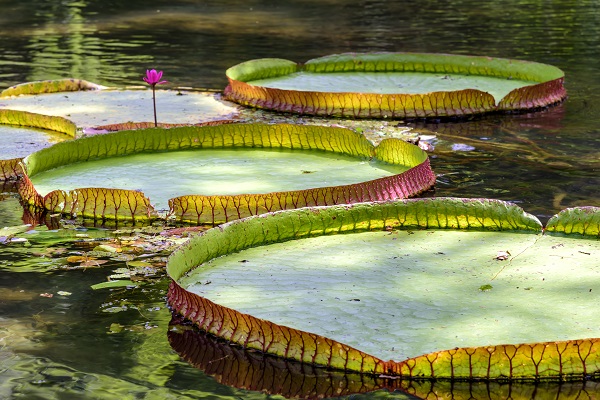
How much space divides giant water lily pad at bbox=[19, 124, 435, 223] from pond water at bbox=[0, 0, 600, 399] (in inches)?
8.0

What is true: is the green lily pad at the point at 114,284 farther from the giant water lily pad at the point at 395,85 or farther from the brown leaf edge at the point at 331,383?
the giant water lily pad at the point at 395,85

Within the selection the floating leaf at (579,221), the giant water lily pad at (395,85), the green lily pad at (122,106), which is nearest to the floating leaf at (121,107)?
the green lily pad at (122,106)

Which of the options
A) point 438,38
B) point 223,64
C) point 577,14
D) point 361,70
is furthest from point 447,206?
point 577,14

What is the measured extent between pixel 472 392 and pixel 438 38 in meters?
8.82

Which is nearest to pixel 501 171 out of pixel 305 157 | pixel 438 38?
pixel 305 157

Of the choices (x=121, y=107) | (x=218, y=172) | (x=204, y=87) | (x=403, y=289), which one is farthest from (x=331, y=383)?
(x=204, y=87)

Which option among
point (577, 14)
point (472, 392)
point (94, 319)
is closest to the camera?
point (472, 392)

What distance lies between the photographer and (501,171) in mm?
5430

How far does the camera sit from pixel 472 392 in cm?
281

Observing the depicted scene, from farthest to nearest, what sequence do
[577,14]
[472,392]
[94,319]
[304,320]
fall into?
[577,14]
[94,319]
[304,320]
[472,392]

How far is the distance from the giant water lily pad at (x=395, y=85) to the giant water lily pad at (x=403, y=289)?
123 inches

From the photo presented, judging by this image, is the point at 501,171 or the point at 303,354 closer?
the point at 303,354

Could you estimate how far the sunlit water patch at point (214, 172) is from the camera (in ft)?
15.6

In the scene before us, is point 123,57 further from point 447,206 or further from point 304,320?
point 304,320
